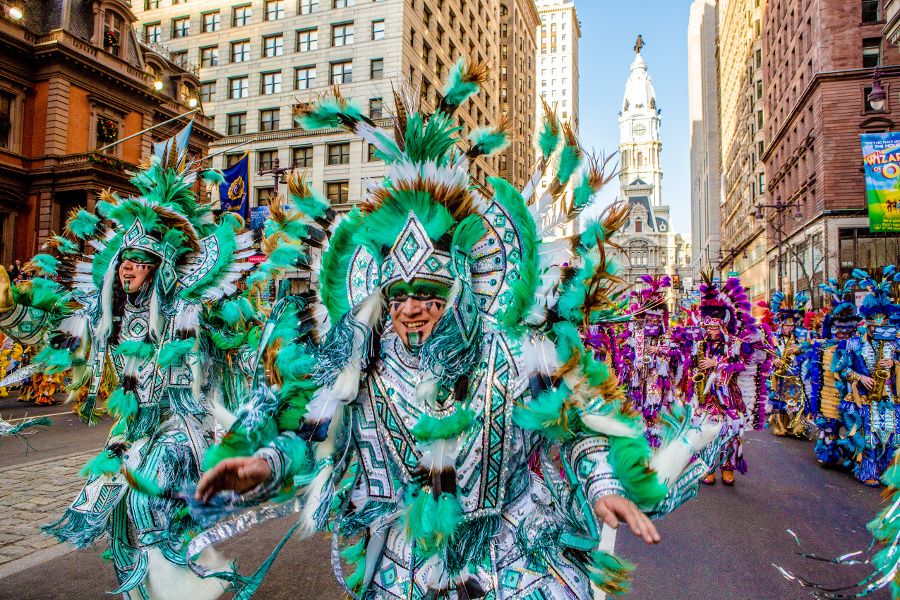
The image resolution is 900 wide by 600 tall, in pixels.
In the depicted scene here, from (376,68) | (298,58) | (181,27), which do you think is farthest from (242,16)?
(376,68)

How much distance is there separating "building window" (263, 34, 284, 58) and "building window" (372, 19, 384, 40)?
6.82 metres

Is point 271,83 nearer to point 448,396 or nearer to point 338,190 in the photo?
point 338,190

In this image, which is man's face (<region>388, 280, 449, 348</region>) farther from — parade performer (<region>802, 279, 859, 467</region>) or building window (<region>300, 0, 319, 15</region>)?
building window (<region>300, 0, 319, 15</region>)

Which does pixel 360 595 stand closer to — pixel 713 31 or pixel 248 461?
pixel 248 461

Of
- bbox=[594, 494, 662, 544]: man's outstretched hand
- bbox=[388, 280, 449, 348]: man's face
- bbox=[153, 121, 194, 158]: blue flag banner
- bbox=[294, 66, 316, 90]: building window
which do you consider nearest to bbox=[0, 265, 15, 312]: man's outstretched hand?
bbox=[153, 121, 194, 158]: blue flag banner

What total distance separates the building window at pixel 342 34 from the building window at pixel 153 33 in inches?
571

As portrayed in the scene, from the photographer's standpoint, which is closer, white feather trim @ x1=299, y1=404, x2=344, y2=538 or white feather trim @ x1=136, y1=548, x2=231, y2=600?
white feather trim @ x1=299, y1=404, x2=344, y2=538

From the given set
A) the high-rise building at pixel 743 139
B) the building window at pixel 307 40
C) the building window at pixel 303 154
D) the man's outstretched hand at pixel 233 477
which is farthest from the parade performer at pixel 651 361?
the building window at pixel 307 40

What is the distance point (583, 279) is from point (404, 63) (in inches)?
1522

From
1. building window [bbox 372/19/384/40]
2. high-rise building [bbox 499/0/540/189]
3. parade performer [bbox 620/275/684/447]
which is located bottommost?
parade performer [bbox 620/275/684/447]

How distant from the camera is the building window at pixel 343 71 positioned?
3959 cm

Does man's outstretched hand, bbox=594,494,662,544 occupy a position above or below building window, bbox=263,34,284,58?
below

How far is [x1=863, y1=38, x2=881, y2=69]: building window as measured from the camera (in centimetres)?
3384

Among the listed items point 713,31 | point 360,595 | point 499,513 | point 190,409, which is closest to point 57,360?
point 190,409
